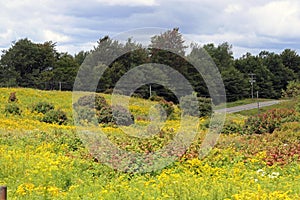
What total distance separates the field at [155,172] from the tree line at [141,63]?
10.3 metres

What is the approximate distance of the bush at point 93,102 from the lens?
2330 centimetres

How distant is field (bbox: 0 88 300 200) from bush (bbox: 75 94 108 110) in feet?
20.1

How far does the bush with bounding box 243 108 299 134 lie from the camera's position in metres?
18.7

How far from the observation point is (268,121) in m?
18.9

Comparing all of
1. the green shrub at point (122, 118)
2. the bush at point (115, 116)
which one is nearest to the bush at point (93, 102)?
the bush at point (115, 116)

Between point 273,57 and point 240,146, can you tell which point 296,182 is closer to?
point 240,146

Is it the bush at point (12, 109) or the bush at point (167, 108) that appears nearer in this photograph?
the bush at point (12, 109)

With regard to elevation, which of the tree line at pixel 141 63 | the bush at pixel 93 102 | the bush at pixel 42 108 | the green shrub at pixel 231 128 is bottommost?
the green shrub at pixel 231 128

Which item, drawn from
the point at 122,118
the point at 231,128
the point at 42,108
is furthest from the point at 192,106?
the point at 42,108

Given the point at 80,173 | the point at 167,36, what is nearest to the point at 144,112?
the point at 167,36

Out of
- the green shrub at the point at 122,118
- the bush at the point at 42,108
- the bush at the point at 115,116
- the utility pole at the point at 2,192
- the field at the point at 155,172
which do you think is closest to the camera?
the utility pole at the point at 2,192

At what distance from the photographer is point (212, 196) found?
6.21 m

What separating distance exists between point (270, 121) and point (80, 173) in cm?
1125

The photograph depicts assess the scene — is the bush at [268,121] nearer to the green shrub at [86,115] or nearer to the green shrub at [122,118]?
the green shrub at [122,118]
